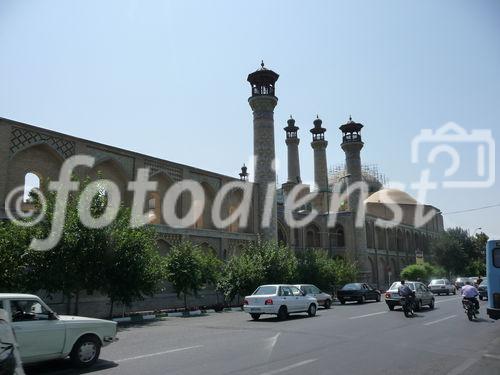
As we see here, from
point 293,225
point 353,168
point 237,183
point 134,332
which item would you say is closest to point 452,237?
point 353,168

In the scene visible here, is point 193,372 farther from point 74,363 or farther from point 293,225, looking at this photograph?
point 293,225

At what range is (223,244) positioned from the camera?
3136 cm

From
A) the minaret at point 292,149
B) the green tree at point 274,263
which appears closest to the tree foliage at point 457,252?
the minaret at point 292,149

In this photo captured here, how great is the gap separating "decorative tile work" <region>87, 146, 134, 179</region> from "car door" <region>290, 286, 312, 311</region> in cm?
1255

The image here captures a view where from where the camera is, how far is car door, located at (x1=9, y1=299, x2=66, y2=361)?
748 centimetres

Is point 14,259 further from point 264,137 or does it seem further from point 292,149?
point 292,149

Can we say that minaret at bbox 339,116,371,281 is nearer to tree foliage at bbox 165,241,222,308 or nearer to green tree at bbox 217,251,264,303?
green tree at bbox 217,251,264,303

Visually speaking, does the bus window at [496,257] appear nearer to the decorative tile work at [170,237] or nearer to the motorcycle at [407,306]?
the motorcycle at [407,306]

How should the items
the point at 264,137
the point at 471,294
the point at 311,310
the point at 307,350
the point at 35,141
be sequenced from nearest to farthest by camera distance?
the point at 307,350
the point at 471,294
the point at 311,310
the point at 35,141
the point at 264,137

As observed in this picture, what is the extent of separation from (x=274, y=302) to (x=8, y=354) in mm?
13178

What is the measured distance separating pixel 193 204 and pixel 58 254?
45.0 ft

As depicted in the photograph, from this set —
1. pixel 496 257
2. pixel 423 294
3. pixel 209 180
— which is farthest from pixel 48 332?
pixel 209 180

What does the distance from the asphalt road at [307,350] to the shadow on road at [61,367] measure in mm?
18

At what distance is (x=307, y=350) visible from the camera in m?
9.64
